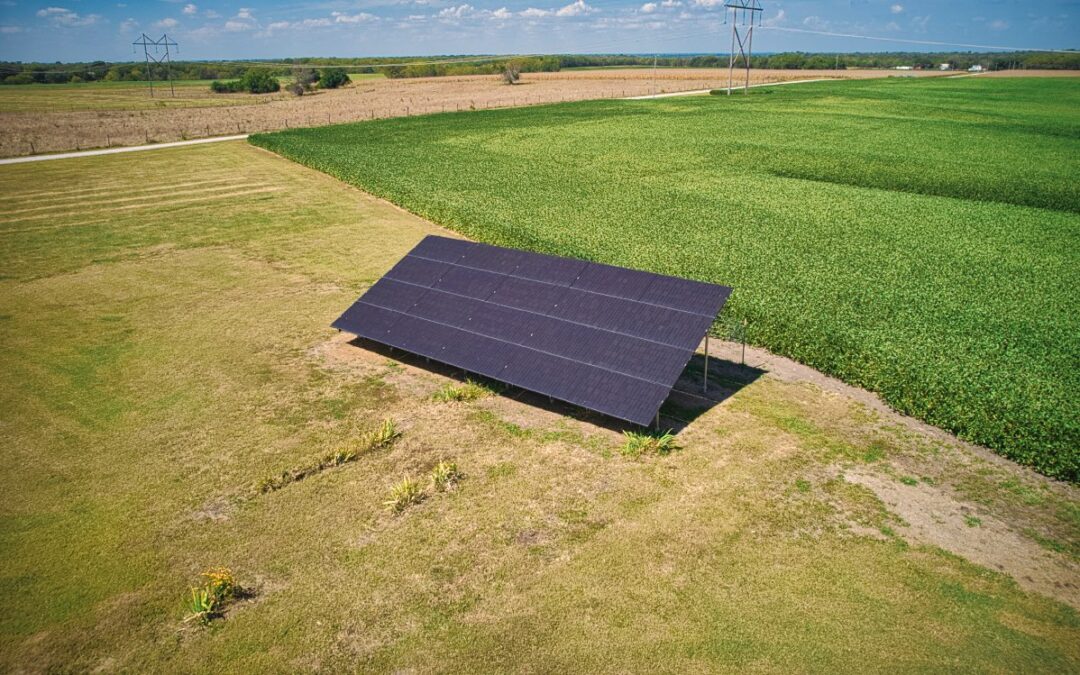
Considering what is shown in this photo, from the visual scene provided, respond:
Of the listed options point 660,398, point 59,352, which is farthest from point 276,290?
point 660,398

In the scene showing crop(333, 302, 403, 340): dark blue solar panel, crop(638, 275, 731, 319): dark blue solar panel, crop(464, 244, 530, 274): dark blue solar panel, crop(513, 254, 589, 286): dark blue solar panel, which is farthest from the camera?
crop(464, 244, 530, 274): dark blue solar panel

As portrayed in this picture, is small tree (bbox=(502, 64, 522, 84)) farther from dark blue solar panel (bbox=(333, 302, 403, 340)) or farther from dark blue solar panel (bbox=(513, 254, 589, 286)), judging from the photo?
dark blue solar panel (bbox=(513, 254, 589, 286))

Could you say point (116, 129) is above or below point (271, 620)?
above

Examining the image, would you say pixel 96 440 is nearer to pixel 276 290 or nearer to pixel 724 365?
pixel 276 290

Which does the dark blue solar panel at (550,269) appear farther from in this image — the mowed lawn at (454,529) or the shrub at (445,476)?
the shrub at (445,476)

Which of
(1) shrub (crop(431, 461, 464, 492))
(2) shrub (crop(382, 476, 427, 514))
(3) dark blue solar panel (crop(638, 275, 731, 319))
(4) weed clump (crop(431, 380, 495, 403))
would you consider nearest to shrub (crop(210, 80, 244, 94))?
(4) weed clump (crop(431, 380, 495, 403))

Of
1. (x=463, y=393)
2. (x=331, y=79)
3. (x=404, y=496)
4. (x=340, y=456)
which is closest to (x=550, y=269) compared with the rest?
(x=463, y=393)
